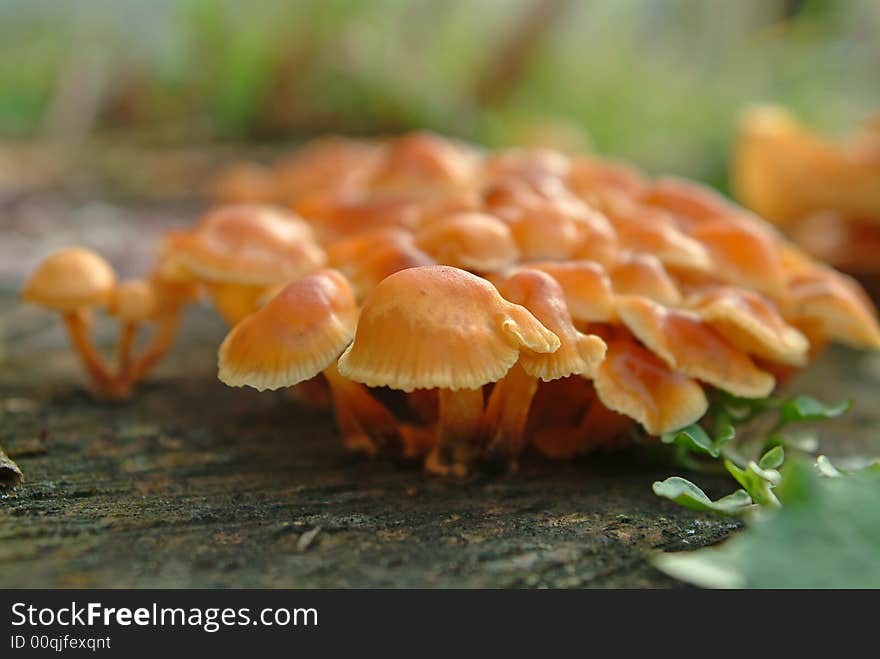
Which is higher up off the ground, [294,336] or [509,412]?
[294,336]

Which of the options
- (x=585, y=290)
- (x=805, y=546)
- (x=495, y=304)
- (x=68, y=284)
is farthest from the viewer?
(x=68, y=284)

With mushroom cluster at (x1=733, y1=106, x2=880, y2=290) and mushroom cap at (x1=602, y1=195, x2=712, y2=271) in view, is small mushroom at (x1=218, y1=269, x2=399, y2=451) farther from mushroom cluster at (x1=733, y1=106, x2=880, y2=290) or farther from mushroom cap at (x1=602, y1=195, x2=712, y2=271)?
mushroom cluster at (x1=733, y1=106, x2=880, y2=290)

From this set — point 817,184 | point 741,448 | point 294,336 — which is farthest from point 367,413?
point 817,184

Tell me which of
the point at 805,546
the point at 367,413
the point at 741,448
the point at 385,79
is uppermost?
the point at 385,79

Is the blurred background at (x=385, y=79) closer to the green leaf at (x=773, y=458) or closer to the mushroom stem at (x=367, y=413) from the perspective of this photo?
the mushroom stem at (x=367, y=413)

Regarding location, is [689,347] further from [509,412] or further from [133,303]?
[133,303]

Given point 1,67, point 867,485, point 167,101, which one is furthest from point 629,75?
Answer: point 867,485

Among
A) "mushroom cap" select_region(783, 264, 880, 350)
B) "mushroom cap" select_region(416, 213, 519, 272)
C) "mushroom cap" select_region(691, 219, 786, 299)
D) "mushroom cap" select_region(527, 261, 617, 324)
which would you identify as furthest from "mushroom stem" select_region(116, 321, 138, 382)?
"mushroom cap" select_region(783, 264, 880, 350)

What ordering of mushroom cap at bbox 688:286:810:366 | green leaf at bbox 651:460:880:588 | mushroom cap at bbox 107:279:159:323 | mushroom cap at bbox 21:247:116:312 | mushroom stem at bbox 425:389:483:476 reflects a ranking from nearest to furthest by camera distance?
green leaf at bbox 651:460:880:588 → mushroom stem at bbox 425:389:483:476 → mushroom cap at bbox 688:286:810:366 → mushroom cap at bbox 21:247:116:312 → mushroom cap at bbox 107:279:159:323
